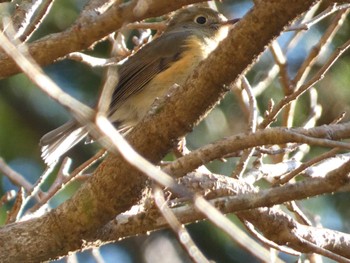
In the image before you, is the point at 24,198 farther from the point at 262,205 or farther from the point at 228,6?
the point at 228,6

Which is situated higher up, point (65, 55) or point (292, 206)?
point (65, 55)

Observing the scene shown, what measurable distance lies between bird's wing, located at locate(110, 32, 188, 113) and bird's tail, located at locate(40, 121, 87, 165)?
40 centimetres

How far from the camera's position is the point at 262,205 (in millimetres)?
3270

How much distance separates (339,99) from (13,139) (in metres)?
2.48

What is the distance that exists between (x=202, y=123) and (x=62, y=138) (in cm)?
188

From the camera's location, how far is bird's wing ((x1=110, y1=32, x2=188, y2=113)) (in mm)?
5961

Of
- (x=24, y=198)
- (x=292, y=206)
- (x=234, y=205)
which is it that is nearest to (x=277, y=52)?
(x=292, y=206)

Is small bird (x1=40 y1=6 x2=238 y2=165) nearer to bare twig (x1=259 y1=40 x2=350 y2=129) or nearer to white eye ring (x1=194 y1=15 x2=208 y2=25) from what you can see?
white eye ring (x1=194 y1=15 x2=208 y2=25)

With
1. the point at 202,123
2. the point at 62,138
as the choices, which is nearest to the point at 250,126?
the point at 62,138

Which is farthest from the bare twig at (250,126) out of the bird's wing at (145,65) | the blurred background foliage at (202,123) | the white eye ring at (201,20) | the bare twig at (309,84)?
the blurred background foliage at (202,123)

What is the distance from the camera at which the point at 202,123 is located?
7.19 metres

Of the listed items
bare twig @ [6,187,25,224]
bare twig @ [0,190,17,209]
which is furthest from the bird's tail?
bare twig @ [6,187,25,224]

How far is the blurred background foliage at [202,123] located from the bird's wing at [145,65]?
1114mm

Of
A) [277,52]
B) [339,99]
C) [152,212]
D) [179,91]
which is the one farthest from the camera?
[339,99]
